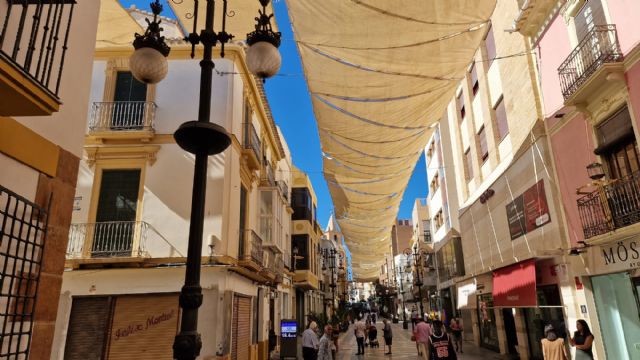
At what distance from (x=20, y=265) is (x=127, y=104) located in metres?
10.9

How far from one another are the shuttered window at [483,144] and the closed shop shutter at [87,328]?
14.8 m

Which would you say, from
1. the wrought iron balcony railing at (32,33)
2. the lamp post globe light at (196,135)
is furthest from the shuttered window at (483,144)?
the wrought iron balcony railing at (32,33)

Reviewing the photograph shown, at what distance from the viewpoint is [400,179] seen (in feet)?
61.4

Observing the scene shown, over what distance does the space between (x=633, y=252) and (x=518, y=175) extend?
18.1 ft

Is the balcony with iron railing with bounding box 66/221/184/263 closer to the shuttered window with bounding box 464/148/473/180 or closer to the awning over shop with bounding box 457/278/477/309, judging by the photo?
the awning over shop with bounding box 457/278/477/309

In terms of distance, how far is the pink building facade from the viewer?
859 cm

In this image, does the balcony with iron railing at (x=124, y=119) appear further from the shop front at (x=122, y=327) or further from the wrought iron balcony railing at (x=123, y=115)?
the shop front at (x=122, y=327)

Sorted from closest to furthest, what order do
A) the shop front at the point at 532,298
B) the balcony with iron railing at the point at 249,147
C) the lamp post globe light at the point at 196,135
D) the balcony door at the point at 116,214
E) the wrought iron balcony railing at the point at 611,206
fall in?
the lamp post globe light at the point at 196,135, the wrought iron balcony railing at the point at 611,206, the shop front at the point at 532,298, the balcony door at the point at 116,214, the balcony with iron railing at the point at 249,147

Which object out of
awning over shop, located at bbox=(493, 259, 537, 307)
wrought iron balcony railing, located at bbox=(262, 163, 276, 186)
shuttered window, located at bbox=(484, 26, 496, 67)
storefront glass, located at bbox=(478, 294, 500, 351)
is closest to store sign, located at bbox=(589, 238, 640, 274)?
awning over shop, located at bbox=(493, 259, 537, 307)

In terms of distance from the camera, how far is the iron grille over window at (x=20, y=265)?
3617mm

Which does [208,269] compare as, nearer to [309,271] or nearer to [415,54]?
[415,54]

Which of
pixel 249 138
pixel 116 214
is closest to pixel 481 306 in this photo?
pixel 249 138

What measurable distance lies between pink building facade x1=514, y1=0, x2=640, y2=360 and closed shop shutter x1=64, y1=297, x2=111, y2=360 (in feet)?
41.4

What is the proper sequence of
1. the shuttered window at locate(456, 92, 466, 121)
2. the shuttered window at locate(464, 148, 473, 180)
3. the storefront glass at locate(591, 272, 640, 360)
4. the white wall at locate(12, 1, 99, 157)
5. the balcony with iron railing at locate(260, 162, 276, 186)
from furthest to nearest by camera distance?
the shuttered window at locate(456, 92, 466, 121) < the shuttered window at locate(464, 148, 473, 180) < the balcony with iron railing at locate(260, 162, 276, 186) < the storefront glass at locate(591, 272, 640, 360) < the white wall at locate(12, 1, 99, 157)
